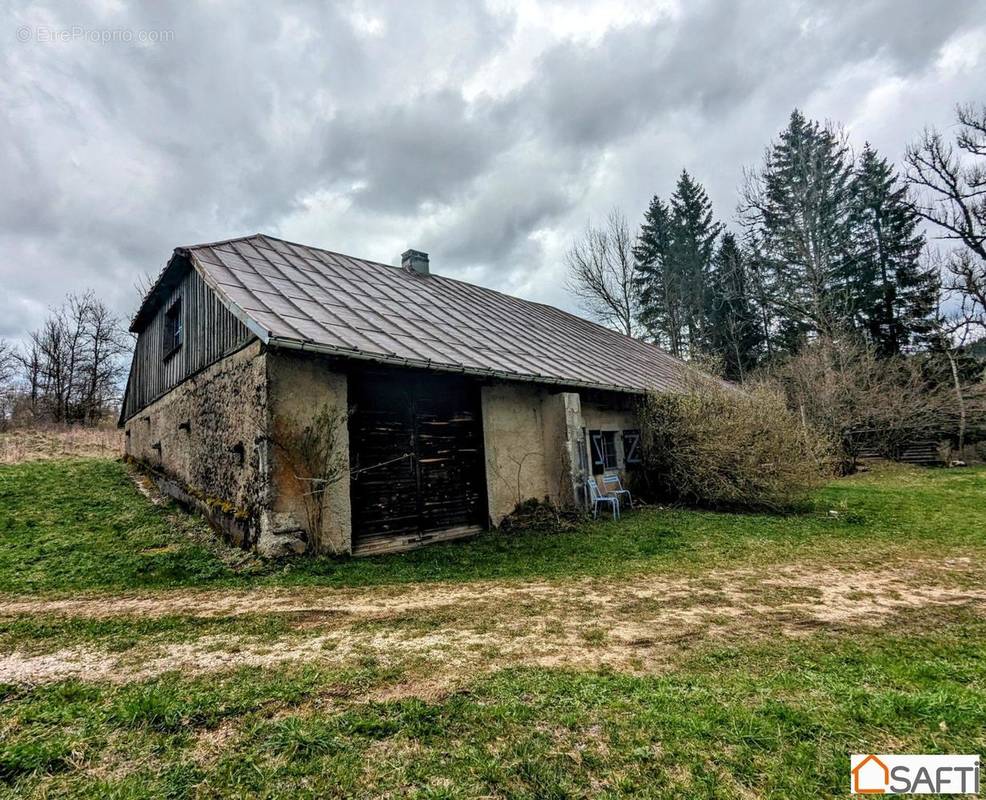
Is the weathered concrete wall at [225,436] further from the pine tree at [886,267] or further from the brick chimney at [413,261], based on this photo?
the pine tree at [886,267]

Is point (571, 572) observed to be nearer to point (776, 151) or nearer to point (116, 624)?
point (116, 624)

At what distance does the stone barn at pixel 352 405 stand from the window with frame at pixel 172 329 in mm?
60

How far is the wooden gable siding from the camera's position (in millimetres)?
7164

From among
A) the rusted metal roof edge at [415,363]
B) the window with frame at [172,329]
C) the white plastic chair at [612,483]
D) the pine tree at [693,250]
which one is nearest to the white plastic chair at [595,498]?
the white plastic chair at [612,483]

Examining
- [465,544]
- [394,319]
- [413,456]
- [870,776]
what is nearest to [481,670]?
[870,776]

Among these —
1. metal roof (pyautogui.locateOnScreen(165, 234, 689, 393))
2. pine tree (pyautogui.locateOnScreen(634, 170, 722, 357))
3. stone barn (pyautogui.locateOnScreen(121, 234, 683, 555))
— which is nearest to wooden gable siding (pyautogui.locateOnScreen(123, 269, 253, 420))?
stone barn (pyautogui.locateOnScreen(121, 234, 683, 555))

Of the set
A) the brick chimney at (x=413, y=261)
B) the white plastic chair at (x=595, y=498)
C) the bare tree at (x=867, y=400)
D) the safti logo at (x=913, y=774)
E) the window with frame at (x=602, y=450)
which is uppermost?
the brick chimney at (x=413, y=261)

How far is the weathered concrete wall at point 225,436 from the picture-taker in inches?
232

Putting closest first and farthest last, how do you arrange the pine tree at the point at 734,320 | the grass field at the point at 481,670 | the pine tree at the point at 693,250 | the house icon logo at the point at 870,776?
1. the house icon logo at the point at 870,776
2. the grass field at the point at 481,670
3. the pine tree at the point at 734,320
4. the pine tree at the point at 693,250

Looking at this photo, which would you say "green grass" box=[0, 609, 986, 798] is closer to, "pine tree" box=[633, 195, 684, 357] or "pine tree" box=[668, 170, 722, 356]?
"pine tree" box=[633, 195, 684, 357]

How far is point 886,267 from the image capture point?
23844 mm

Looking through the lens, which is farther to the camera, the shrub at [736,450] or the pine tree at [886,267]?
the pine tree at [886,267]

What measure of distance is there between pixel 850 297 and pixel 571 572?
24.8 metres

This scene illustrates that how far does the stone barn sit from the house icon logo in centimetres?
547
